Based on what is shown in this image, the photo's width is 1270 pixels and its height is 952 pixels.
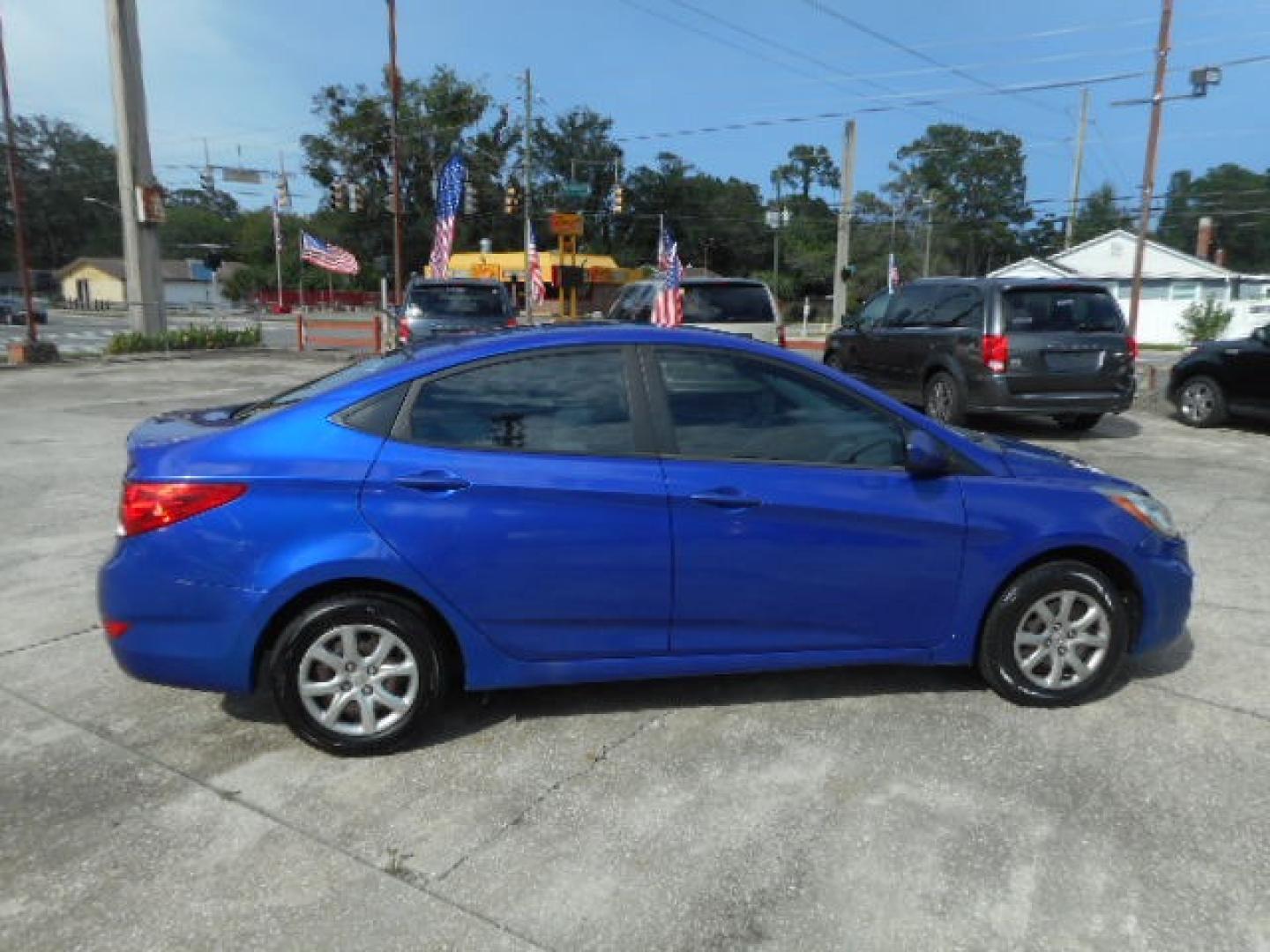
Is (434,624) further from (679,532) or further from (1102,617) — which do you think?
(1102,617)

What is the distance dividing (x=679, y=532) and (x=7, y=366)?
2127 cm

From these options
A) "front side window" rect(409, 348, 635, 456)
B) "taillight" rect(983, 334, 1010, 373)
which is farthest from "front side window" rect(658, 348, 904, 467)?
"taillight" rect(983, 334, 1010, 373)

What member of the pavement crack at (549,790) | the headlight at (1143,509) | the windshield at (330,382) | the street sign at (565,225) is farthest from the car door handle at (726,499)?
the street sign at (565,225)

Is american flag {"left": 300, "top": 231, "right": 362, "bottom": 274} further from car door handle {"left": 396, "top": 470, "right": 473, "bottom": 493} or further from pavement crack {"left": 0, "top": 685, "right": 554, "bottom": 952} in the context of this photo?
car door handle {"left": 396, "top": 470, "right": 473, "bottom": 493}

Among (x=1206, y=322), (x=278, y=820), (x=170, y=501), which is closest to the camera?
(x=278, y=820)

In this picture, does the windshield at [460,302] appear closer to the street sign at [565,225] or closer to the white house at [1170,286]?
the street sign at [565,225]

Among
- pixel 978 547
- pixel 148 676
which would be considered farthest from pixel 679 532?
pixel 148 676

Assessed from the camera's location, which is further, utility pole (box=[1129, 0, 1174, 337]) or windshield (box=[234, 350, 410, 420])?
utility pole (box=[1129, 0, 1174, 337])

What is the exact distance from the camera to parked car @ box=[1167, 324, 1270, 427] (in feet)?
34.3

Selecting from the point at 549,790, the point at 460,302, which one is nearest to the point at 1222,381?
the point at 460,302

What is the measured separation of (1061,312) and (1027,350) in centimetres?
64

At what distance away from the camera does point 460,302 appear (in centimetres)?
1469

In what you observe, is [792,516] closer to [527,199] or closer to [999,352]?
[999,352]

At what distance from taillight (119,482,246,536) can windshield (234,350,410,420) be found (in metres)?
0.45
